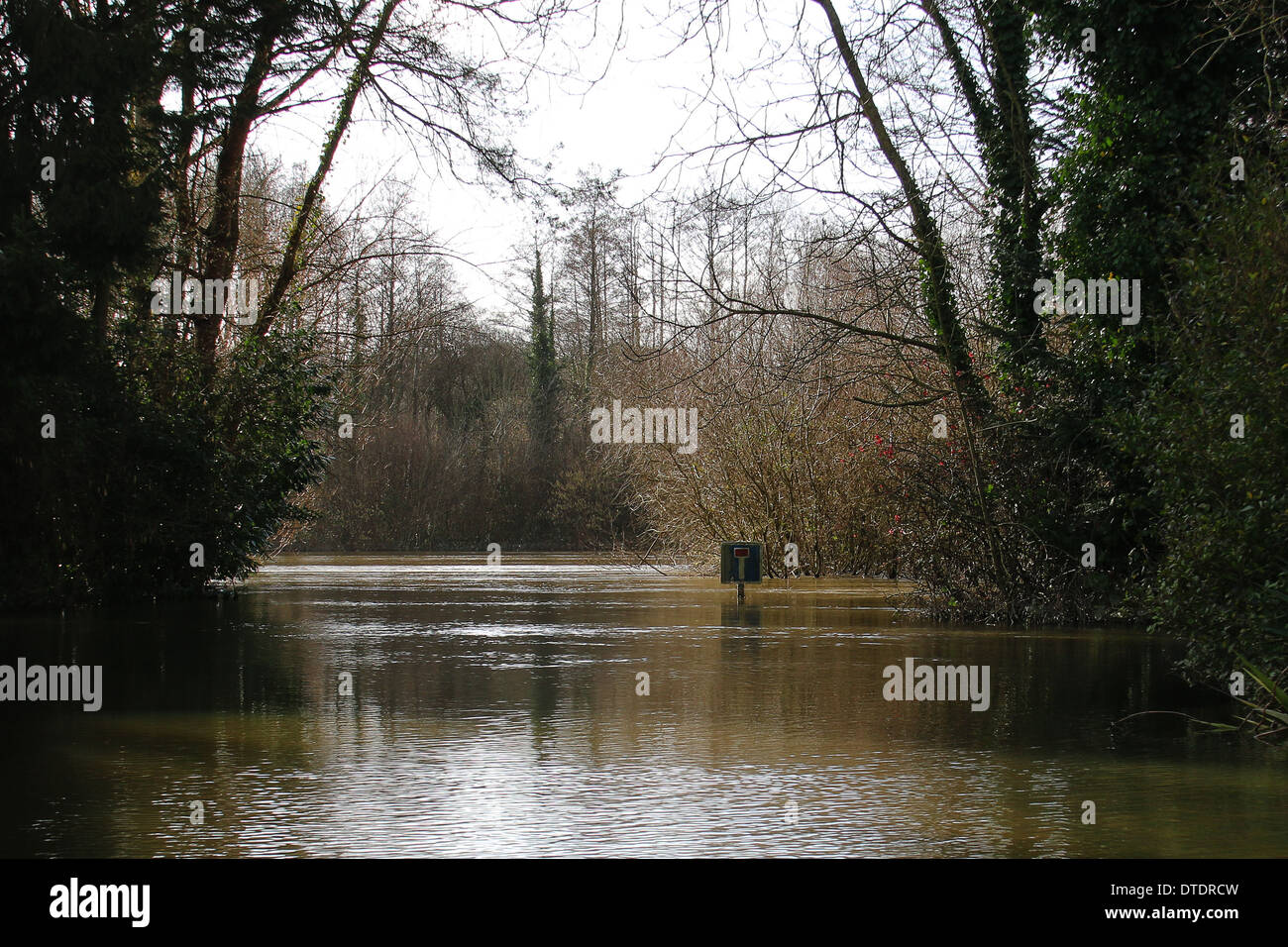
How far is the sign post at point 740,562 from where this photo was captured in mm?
22344

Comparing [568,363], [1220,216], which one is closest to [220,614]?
[1220,216]

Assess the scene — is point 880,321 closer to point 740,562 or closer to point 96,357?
point 740,562

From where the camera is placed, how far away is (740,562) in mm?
22250

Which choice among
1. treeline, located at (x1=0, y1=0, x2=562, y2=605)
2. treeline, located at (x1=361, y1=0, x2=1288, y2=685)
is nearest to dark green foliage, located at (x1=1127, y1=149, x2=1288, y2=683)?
treeline, located at (x1=361, y1=0, x2=1288, y2=685)

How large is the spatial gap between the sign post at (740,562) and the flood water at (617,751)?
6.17 meters

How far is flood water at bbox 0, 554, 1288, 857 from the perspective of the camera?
6.18 m

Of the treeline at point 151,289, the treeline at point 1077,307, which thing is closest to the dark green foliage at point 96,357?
the treeline at point 151,289

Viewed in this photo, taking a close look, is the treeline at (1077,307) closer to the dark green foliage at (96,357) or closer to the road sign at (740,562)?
the road sign at (740,562)

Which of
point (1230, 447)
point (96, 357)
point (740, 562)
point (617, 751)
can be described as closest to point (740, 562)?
point (740, 562)

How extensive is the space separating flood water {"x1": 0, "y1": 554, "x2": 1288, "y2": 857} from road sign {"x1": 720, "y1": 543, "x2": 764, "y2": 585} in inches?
243

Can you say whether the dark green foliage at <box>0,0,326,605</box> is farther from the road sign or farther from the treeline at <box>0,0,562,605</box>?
the road sign

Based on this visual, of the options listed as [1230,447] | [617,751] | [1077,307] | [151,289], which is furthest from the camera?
[151,289]

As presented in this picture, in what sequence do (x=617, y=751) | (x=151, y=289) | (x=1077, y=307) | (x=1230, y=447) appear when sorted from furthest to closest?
(x=151, y=289), (x=1077, y=307), (x=1230, y=447), (x=617, y=751)

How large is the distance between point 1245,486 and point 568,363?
4982 centimetres
